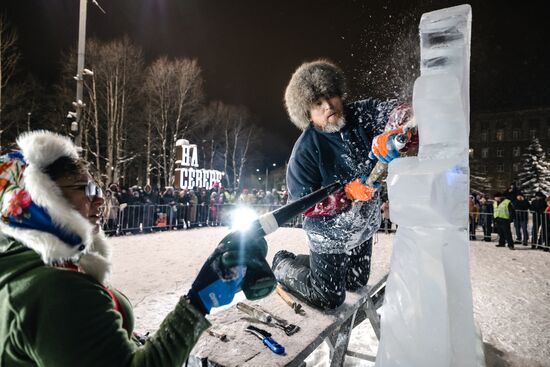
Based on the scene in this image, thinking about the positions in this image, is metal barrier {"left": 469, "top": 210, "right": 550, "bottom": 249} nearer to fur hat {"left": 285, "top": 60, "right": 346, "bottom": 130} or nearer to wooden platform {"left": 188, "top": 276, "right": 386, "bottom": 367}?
wooden platform {"left": 188, "top": 276, "right": 386, "bottom": 367}

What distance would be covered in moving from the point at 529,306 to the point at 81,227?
548cm

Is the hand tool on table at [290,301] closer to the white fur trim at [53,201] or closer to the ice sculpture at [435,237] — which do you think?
the ice sculpture at [435,237]

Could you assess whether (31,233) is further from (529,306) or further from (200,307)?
(529,306)

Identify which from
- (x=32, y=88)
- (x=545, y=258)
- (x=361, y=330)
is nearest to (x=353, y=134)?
(x=361, y=330)

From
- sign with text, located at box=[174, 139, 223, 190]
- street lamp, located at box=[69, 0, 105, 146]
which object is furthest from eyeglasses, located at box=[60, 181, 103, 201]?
sign with text, located at box=[174, 139, 223, 190]

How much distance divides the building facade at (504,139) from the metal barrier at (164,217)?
41.3 metres

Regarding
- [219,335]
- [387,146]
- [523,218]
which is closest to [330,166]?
[387,146]

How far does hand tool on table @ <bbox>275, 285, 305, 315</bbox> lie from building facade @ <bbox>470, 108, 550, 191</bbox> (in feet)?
159

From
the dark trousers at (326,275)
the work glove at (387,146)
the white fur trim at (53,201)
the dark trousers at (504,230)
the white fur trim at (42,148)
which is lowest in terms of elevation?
the dark trousers at (504,230)

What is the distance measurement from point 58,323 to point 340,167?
2.22 metres

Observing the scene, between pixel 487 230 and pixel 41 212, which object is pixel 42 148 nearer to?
pixel 41 212

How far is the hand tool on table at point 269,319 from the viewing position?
2006mm

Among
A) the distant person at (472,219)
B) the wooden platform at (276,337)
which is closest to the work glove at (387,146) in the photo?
the wooden platform at (276,337)

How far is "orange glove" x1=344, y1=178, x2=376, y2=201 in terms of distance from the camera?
7.51ft
